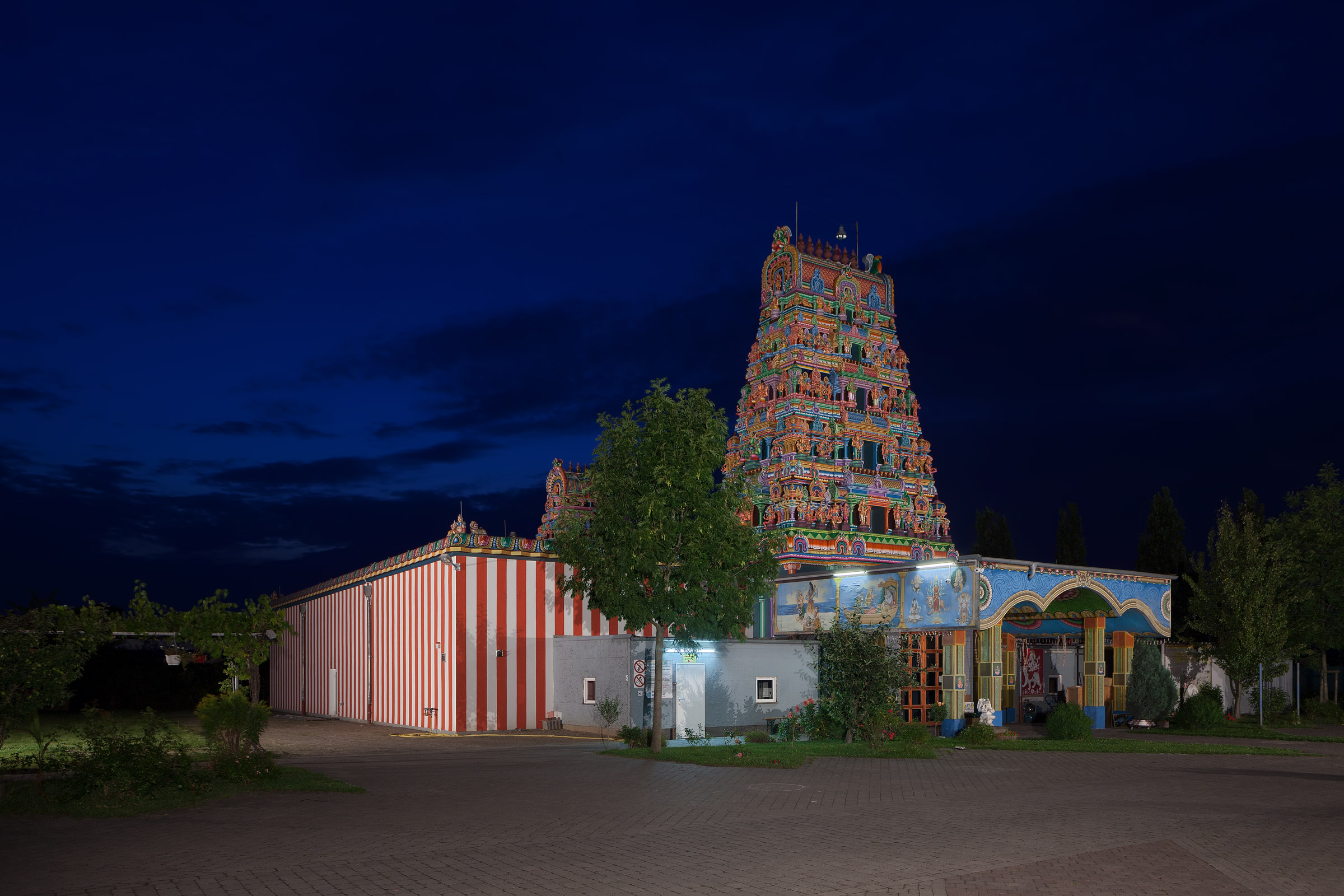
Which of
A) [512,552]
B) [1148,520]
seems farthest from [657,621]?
[1148,520]

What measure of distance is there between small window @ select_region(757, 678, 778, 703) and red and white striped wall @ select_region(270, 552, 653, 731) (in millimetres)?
3480

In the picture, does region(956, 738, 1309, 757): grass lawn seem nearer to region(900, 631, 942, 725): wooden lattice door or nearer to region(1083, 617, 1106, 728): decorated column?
region(900, 631, 942, 725): wooden lattice door

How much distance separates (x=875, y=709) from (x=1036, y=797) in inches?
353

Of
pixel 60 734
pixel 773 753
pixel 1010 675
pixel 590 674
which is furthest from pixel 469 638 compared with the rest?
pixel 1010 675

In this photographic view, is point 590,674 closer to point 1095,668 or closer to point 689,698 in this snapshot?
point 689,698

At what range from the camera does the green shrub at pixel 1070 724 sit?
28156 mm

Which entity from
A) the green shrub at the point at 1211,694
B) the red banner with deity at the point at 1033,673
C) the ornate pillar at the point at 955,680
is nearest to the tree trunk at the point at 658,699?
the ornate pillar at the point at 955,680

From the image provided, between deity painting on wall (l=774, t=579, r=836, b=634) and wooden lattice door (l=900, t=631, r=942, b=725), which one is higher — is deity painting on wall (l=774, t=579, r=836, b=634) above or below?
above

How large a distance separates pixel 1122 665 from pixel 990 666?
6.69 metres

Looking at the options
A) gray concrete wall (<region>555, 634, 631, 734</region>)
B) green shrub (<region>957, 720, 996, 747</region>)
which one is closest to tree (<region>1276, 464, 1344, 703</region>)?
green shrub (<region>957, 720, 996, 747</region>)

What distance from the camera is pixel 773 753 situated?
22828 mm

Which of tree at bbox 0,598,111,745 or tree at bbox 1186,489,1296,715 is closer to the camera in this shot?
tree at bbox 0,598,111,745

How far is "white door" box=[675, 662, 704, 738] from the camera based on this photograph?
91.8 ft

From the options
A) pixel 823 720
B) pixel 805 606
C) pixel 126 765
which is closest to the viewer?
pixel 126 765
